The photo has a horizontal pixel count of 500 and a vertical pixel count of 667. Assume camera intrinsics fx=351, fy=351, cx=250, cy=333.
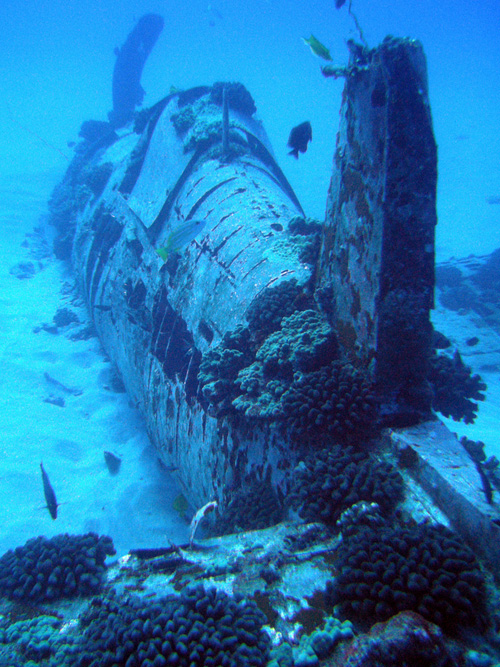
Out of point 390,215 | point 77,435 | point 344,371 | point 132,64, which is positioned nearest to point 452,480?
point 344,371

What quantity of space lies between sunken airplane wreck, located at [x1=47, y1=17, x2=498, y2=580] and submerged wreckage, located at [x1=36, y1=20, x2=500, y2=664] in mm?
16

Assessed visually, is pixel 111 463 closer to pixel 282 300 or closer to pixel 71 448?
pixel 71 448

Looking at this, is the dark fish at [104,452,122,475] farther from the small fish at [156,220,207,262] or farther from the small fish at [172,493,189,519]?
the small fish at [156,220,207,262]

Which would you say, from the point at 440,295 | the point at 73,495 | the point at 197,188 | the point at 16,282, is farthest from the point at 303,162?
the point at 73,495

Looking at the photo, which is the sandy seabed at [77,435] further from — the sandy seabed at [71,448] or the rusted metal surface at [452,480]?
the rusted metal surface at [452,480]

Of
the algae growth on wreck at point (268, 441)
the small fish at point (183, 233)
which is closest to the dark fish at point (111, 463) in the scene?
the algae growth on wreck at point (268, 441)

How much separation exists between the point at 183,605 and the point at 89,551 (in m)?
1.10

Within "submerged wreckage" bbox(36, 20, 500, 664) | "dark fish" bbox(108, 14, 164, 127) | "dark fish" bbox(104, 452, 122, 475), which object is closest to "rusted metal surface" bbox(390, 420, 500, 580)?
"submerged wreckage" bbox(36, 20, 500, 664)

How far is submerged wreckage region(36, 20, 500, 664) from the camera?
2.10 metres

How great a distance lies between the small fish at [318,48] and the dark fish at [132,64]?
48.5 feet

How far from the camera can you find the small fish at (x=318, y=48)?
3998 mm

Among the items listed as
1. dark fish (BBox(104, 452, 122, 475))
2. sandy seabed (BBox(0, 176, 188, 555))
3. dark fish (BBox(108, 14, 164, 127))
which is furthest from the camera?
dark fish (BBox(108, 14, 164, 127))

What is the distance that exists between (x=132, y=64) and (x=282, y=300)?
1928 cm

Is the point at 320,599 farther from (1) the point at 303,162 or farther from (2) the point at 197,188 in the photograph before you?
(1) the point at 303,162
